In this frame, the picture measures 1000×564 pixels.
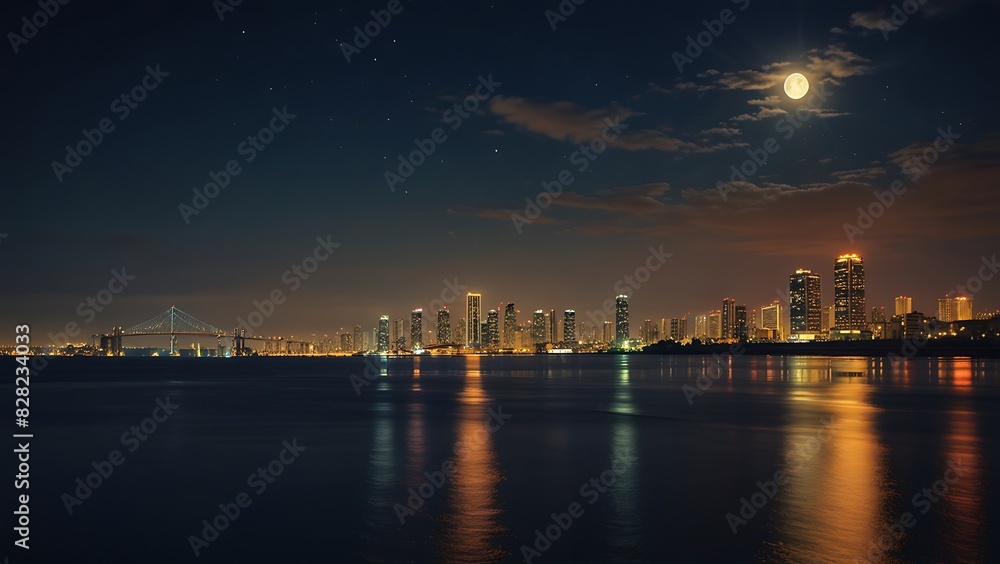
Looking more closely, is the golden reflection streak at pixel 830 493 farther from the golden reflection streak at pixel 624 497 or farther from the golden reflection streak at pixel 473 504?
the golden reflection streak at pixel 473 504

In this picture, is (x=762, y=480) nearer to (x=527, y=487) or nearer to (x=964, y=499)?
(x=964, y=499)

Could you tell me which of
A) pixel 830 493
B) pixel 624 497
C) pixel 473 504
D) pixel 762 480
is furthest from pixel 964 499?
pixel 473 504

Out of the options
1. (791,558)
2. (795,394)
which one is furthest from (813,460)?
(795,394)

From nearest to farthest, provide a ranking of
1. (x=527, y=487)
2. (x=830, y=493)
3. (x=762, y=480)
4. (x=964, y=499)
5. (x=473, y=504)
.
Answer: (x=473, y=504) → (x=964, y=499) → (x=830, y=493) → (x=527, y=487) → (x=762, y=480)

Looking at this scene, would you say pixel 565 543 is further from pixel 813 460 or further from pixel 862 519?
pixel 813 460

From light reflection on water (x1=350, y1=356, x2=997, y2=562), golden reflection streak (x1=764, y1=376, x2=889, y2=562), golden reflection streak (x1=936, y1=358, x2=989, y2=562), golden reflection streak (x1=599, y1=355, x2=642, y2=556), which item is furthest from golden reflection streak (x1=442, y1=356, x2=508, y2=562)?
golden reflection streak (x1=936, y1=358, x2=989, y2=562)

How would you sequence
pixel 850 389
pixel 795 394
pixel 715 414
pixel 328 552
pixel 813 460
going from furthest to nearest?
pixel 850 389 → pixel 795 394 → pixel 715 414 → pixel 813 460 → pixel 328 552

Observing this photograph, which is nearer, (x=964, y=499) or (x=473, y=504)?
(x=473, y=504)

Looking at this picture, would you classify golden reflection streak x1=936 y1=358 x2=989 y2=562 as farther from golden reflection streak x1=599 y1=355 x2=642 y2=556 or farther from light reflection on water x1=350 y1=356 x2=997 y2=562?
golden reflection streak x1=599 y1=355 x2=642 y2=556
